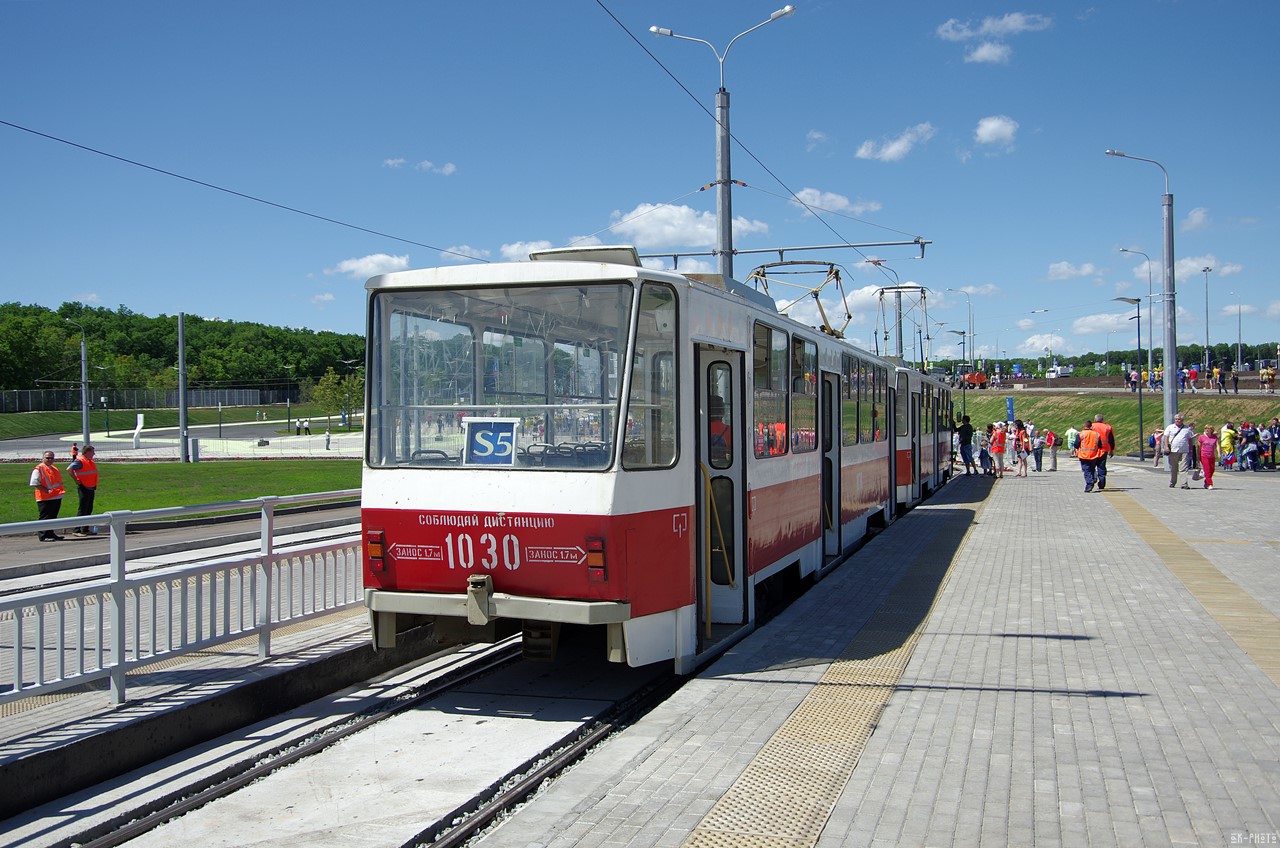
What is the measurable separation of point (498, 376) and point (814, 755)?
3.47 m

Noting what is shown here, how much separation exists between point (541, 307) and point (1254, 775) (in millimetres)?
5098

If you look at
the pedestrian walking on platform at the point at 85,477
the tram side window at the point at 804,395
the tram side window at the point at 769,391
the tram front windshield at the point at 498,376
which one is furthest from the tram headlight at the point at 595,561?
the pedestrian walking on platform at the point at 85,477

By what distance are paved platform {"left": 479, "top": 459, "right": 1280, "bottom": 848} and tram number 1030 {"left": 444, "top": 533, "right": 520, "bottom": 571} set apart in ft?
4.79

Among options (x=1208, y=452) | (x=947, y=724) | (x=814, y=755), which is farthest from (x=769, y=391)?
(x=1208, y=452)

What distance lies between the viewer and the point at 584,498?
23.4 ft

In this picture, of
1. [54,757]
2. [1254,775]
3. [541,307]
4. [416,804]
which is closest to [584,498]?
[541,307]

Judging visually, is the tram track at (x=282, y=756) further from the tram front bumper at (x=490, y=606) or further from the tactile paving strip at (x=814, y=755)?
the tactile paving strip at (x=814, y=755)

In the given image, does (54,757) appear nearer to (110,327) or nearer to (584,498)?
(584,498)

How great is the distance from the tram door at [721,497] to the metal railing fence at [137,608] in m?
3.13

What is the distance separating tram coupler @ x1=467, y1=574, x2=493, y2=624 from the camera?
721 cm

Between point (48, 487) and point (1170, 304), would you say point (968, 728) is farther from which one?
point (1170, 304)

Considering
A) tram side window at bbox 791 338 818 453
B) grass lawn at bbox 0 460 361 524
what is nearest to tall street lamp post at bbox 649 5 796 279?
tram side window at bbox 791 338 818 453

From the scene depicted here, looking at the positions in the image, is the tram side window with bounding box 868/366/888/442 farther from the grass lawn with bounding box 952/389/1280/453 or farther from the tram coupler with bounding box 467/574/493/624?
the grass lawn with bounding box 952/389/1280/453

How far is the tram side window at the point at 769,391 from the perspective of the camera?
935 cm
